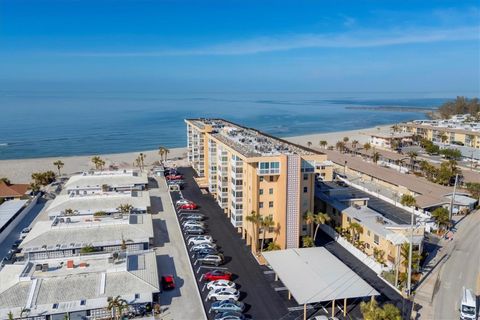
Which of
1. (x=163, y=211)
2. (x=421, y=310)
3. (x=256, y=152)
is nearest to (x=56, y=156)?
(x=163, y=211)

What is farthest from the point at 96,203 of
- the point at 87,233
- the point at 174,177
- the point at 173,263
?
the point at 174,177

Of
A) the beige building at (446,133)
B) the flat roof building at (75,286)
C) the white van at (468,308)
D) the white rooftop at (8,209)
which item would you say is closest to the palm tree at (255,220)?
the flat roof building at (75,286)

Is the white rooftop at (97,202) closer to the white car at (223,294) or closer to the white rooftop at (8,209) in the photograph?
the white rooftop at (8,209)

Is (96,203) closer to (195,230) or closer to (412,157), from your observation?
(195,230)

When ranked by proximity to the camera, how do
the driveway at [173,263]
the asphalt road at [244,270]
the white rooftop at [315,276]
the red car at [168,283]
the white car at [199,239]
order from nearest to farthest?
the white rooftop at [315,276] < the driveway at [173,263] < the asphalt road at [244,270] < the red car at [168,283] < the white car at [199,239]

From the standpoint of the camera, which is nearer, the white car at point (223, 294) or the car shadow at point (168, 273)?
the white car at point (223, 294)

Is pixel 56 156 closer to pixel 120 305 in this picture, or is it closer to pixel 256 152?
pixel 256 152
